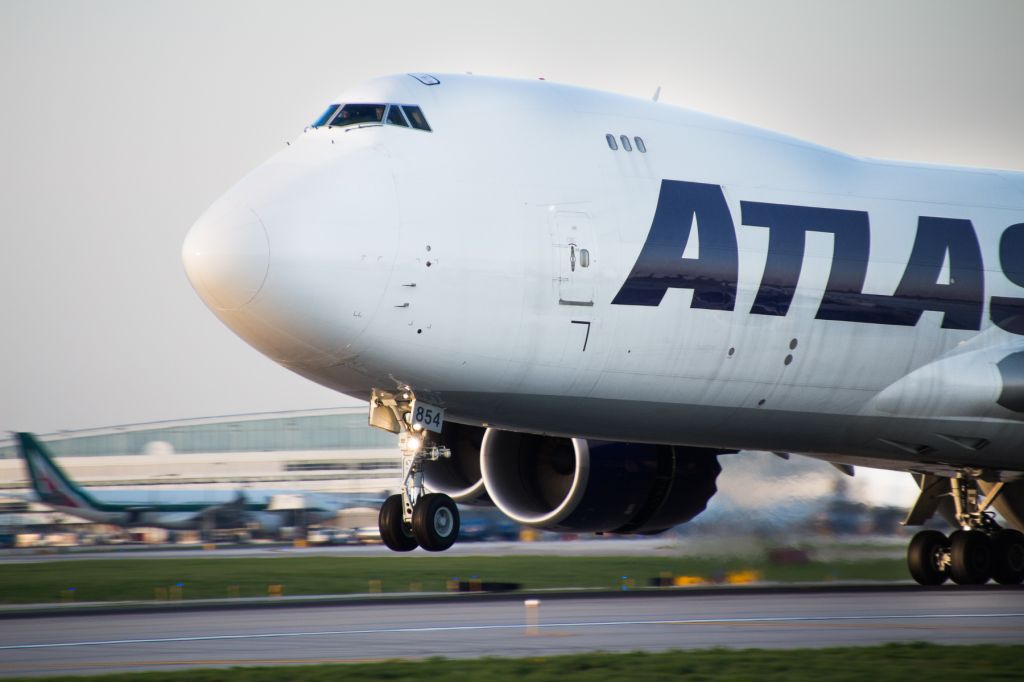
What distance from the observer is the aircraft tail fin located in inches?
2180

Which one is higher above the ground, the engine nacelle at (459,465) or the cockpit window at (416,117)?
the cockpit window at (416,117)

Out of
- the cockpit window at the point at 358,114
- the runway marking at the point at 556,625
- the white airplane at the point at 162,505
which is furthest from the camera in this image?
the white airplane at the point at 162,505

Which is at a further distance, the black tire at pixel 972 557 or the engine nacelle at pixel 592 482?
the black tire at pixel 972 557

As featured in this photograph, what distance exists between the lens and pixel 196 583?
2889 cm

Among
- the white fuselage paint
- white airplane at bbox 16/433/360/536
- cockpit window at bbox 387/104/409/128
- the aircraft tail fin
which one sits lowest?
white airplane at bbox 16/433/360/536

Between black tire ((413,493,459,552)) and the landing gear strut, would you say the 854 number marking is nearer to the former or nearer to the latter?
the landing gear strut

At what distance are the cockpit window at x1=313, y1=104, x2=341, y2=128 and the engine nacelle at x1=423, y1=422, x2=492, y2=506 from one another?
5682mm

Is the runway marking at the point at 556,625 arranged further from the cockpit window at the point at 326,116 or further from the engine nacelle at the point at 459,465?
the cockpit window at the point at 326,116

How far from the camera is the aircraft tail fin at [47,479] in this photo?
182 feet

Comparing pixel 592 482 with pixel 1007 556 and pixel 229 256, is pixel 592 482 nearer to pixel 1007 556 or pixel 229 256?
pixel 1007 556

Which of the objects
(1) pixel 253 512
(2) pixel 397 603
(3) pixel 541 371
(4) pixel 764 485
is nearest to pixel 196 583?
(2) pixel 397 603

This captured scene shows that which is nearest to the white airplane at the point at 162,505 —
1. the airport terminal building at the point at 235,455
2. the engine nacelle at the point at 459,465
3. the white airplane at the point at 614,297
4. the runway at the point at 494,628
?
the airport terminal building at the point at 235,455

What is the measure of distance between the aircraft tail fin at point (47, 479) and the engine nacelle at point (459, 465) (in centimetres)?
3869

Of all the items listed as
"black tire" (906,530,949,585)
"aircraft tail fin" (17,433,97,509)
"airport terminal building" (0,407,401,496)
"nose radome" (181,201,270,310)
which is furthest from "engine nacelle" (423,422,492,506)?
"airport terminal building" (0,407,401,496)
